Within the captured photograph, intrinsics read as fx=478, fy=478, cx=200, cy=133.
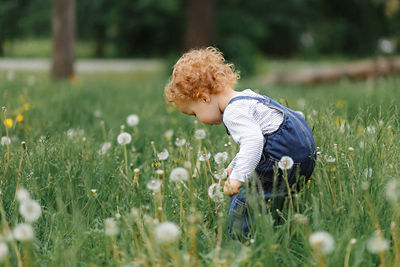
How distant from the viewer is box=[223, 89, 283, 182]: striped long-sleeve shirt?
2.06 meters

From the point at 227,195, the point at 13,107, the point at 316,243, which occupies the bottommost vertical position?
the point at 13,107

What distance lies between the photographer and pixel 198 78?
2266mm

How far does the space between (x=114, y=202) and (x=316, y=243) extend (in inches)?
52.1

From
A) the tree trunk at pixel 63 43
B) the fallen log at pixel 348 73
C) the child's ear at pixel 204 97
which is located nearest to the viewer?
the child's ear at pixel 204 97

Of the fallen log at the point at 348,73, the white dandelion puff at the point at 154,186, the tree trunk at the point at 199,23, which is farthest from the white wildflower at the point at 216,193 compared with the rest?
the tree trunk at the point at 199,23

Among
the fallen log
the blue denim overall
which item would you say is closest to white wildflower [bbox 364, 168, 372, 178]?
the blue denim overall

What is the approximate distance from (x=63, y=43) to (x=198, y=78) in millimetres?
7173

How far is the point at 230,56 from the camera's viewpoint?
15586mm

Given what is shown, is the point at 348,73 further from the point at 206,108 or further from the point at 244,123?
the point at 244,123

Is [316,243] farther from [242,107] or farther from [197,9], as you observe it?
[197,9]

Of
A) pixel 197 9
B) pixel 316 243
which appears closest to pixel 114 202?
pixel 316 243

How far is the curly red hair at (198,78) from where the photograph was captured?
2.28m

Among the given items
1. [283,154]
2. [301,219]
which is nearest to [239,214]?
[283,154]

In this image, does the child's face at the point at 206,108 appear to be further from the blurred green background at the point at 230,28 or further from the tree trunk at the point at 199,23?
the blurred green background at the point at 230,28
